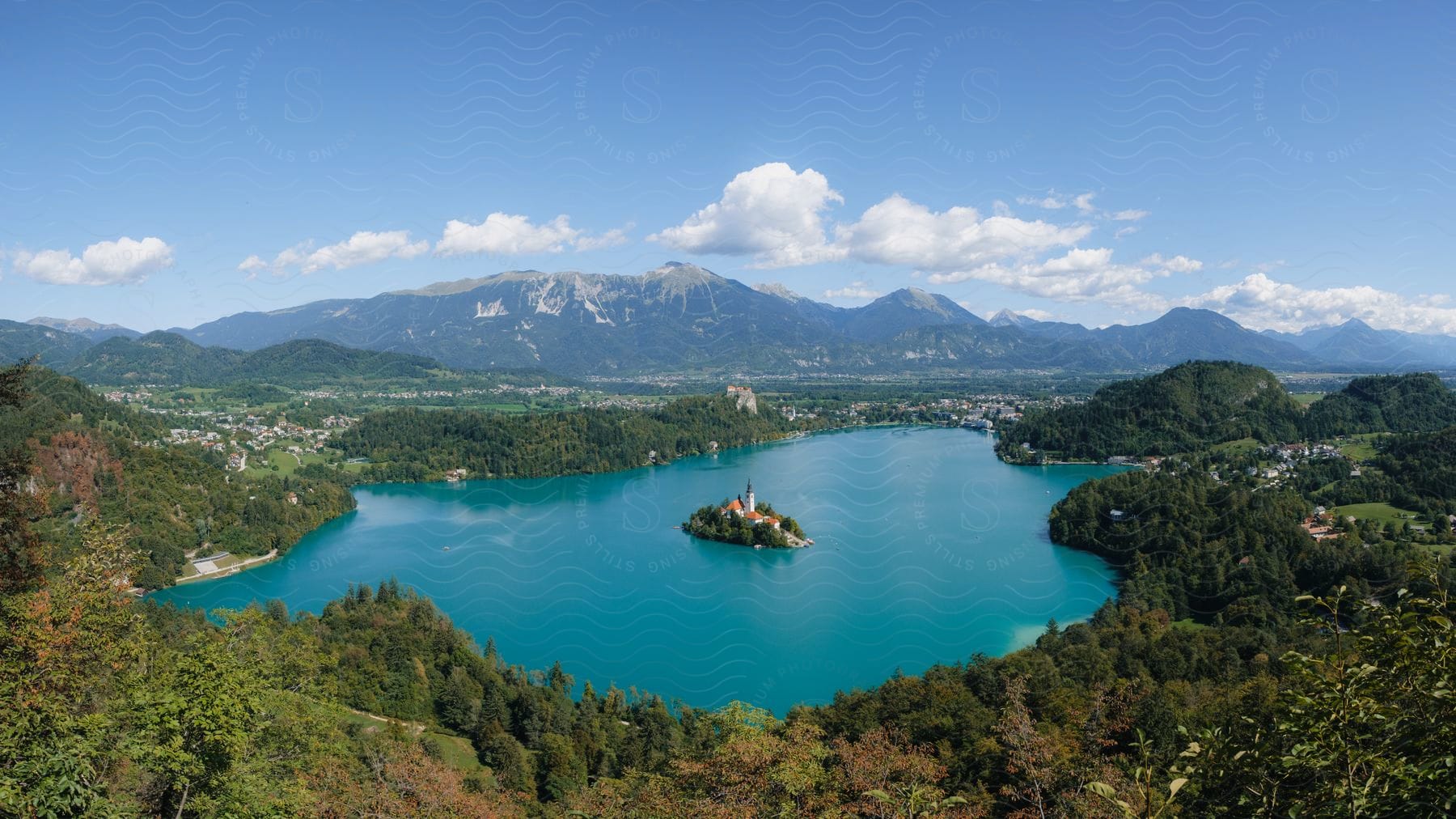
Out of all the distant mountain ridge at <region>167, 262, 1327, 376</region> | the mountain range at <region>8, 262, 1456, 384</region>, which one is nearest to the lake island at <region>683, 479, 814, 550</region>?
the mountain range at <region>8, 262, 1456, 384</region>

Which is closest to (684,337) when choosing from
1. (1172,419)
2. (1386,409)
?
(1172,419)

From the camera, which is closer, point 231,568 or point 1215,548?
point 1215,548

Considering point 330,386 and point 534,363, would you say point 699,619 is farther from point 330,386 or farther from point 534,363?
point 534,363

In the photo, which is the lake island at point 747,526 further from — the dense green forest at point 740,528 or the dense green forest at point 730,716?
the dense green forest at point 730,716

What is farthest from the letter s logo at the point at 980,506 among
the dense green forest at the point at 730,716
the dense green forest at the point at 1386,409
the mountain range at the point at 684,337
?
the mountain range at the point at 684,337

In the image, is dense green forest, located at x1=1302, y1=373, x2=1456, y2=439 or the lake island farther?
A: dense green forest, located at x1=1302, y1=373, x2=1456, y2=439

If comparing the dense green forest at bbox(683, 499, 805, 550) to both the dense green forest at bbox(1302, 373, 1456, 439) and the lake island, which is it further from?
the dense green forest at bbox(1302, 373, 1456, 439)

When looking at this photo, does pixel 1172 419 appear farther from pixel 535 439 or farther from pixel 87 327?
pixel 87 327
